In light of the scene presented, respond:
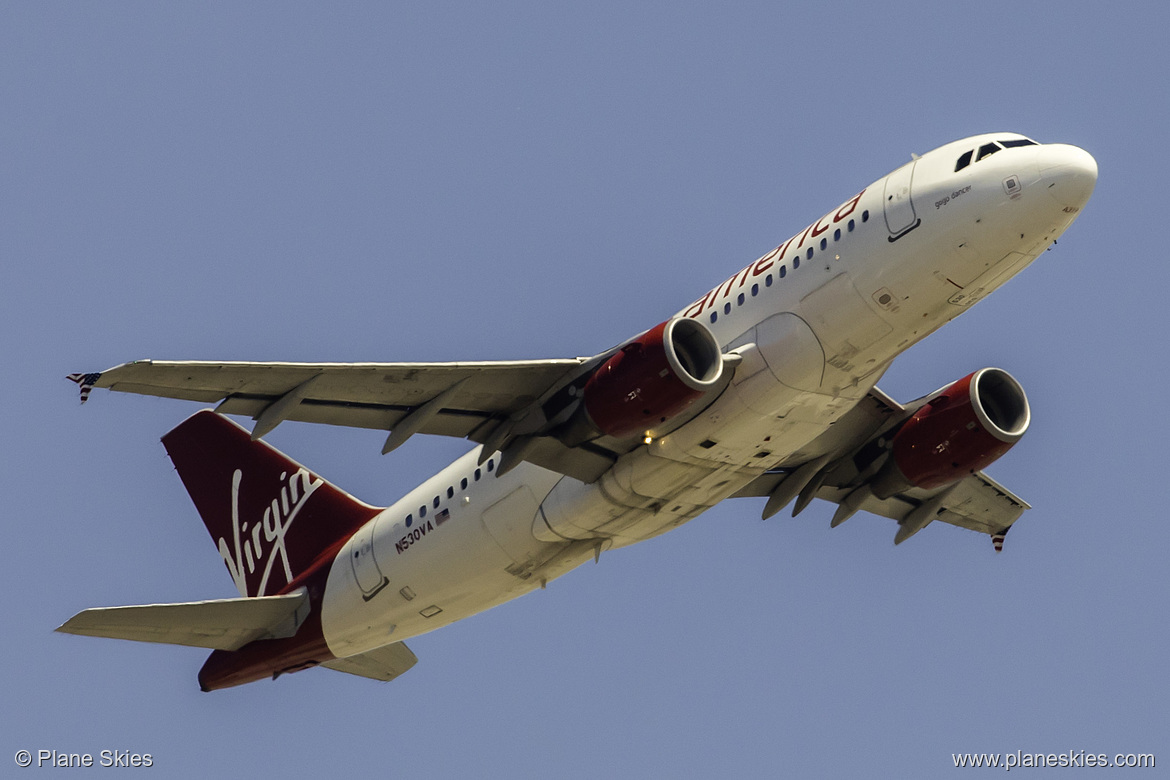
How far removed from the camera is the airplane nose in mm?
25766

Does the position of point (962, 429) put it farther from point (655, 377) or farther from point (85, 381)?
point (85, 381)

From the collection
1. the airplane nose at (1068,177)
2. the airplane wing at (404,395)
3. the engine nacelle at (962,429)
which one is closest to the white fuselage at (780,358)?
the airplane nose at (1068,177)

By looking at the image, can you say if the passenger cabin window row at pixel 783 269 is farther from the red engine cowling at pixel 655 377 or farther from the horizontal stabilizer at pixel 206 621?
the horizontal stabilizer at pixel 206 621

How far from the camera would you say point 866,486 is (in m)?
33.6

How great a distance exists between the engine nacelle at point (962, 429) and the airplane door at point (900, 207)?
225 inches

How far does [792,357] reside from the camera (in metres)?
27.2

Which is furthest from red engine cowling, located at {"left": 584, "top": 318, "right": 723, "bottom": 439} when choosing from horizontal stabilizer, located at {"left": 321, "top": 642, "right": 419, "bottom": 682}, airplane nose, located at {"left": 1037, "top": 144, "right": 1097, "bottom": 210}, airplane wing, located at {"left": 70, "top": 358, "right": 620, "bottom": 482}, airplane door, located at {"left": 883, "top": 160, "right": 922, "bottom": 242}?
horizontal stabilizer, located at {"left": 321, "top": 642, "right": 419, "bottom": 682}

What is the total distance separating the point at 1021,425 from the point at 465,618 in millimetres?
12044

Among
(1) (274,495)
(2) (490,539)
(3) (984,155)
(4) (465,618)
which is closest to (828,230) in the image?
(3) (984,155)

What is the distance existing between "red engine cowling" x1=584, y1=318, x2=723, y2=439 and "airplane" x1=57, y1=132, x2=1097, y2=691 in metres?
0.04

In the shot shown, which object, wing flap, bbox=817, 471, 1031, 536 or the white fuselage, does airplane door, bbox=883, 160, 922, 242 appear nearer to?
the white fuselage

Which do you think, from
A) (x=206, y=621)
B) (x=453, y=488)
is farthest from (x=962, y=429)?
(x=206, y=621)

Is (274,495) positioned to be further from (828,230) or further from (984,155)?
(984,155)

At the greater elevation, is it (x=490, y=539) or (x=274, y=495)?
(x=274, y=495)
